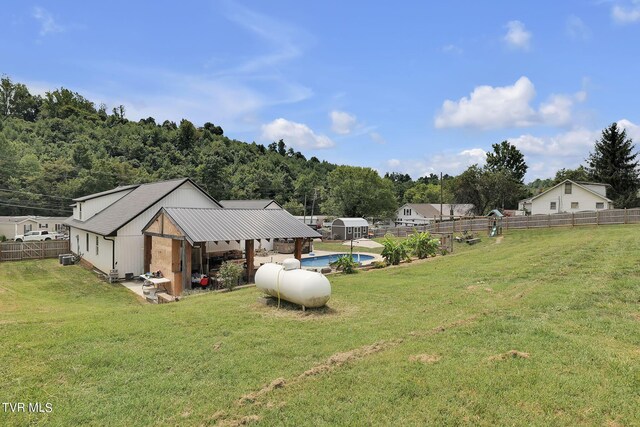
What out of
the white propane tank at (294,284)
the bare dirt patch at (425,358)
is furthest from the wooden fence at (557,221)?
the bare dirt patch at (425,358)

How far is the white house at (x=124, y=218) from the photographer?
63.9ft

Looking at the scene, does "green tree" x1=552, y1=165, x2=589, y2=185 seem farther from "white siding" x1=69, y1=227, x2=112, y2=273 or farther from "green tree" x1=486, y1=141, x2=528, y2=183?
"white siding" x1=69, y1=227, x2=112, y2=273

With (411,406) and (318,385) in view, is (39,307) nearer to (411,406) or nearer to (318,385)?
(318,385)

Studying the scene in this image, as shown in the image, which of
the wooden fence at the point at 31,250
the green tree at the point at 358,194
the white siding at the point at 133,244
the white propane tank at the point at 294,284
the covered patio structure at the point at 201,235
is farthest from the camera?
the green tree at the point at 358,194

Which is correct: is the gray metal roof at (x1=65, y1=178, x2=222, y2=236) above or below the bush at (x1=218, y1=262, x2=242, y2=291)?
above

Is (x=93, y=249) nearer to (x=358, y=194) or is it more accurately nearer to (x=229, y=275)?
(x=229, y=275)

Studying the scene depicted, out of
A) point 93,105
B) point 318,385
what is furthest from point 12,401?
point 93,105

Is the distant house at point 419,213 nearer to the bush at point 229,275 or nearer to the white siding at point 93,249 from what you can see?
the white siding at point 93,249

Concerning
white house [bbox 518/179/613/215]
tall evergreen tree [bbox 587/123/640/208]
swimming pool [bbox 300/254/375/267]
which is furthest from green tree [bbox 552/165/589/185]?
swimming pool [bbox 300/254/375/267]

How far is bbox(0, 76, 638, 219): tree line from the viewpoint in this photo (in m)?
52.5

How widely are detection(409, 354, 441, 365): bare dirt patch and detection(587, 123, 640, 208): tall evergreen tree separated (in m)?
47.6

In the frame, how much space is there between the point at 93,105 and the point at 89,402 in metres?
125

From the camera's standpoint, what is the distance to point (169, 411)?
454cm

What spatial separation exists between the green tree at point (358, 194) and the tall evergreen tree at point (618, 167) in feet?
108
